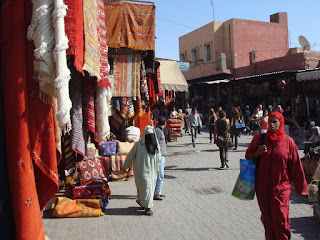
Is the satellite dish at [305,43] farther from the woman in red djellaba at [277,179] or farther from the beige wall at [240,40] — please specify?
the woman in red djellaba at [277,179]

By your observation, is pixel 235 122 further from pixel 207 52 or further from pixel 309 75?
pixel 207 52

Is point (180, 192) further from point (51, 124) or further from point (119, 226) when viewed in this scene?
point (51, 124)

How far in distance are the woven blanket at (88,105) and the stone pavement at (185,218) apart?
8.92 feet

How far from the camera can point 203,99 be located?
25.8 m

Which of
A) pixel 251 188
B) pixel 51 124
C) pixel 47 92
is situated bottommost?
A: pixel 251 188

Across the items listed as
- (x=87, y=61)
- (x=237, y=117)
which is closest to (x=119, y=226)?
(x=87, y=61)

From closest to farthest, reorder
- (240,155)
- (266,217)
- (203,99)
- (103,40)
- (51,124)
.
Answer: (51,124), (103,40), (266,217), (240,155), (203,99)

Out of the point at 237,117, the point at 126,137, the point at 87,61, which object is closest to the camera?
the point at 87,61

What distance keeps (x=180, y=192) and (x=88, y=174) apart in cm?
213

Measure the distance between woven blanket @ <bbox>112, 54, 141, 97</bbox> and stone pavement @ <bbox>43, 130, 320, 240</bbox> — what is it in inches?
87.9

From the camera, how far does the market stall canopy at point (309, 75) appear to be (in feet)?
47.8

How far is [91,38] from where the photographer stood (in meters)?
2.46

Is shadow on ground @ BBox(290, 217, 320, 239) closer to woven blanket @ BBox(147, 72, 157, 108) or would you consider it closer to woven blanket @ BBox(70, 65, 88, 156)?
woven blanket @ BBox(70, 65, 88, 156)

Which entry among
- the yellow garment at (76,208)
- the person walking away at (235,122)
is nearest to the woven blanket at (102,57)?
the yellow garment at (76,208)
